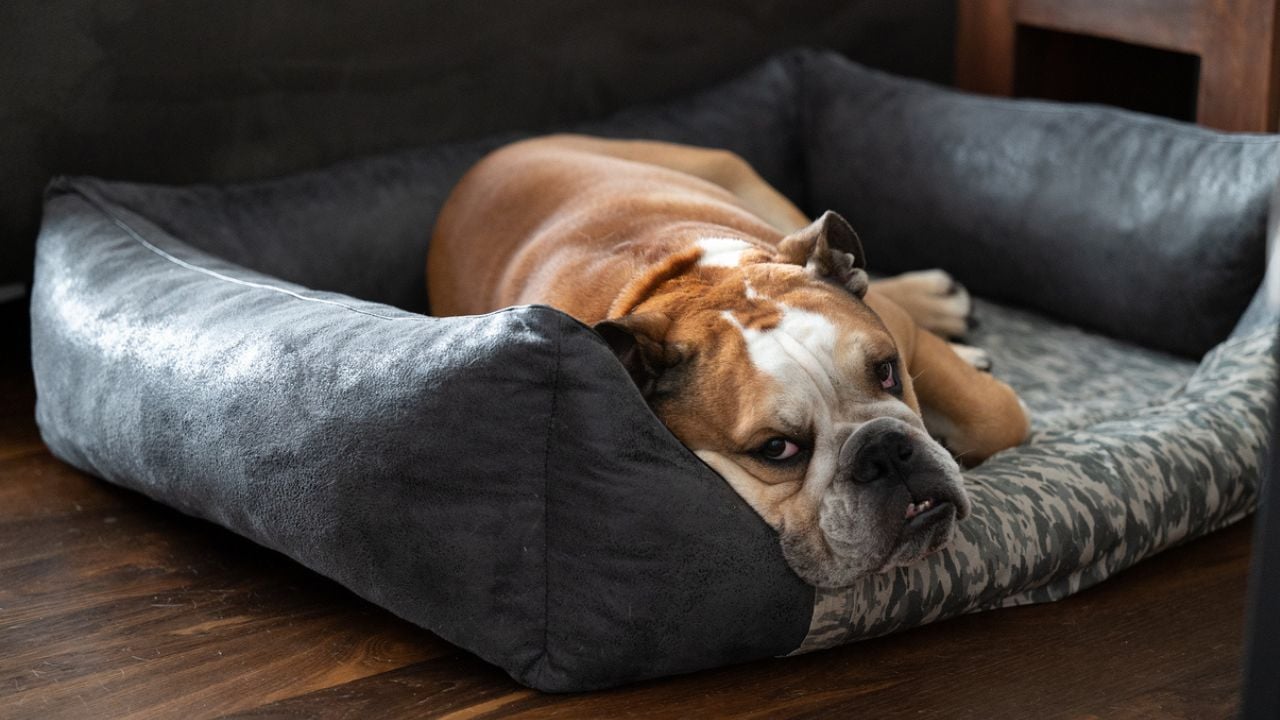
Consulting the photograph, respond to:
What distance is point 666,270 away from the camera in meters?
2.15

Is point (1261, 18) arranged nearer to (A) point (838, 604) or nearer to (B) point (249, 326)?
(A) point (838, 604)

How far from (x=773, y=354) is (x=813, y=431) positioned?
116mm

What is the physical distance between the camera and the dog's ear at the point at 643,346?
6.19 feet

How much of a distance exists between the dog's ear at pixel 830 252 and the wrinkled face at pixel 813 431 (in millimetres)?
119

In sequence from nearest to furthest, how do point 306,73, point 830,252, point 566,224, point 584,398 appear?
point 584,398 < point 830,252 < point 566,224 < point 306,73

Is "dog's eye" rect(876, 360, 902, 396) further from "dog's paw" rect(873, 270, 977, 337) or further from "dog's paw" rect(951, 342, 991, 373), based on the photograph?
"dog's paw" rect(873, 270, 977, 337)

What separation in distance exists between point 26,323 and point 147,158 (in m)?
0.62

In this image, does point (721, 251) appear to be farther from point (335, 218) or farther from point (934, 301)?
point (335, 218)

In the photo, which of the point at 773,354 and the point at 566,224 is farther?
the point at 566,224

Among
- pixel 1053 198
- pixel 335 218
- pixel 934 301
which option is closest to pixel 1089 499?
pixel 934 301

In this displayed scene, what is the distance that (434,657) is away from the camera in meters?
2.00

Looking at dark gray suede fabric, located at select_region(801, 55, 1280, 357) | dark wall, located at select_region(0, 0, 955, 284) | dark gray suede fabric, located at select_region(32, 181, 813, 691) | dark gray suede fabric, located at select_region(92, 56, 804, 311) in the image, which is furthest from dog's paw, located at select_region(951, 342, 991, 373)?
dark wall, located at select_region(0, 0, 955, 284)

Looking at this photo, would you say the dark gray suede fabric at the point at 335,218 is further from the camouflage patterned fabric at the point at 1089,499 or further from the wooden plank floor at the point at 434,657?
the camouflage patterned fabric at the point at 1089,499

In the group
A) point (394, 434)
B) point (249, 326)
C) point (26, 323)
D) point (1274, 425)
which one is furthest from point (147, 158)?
point (1274, 425)
